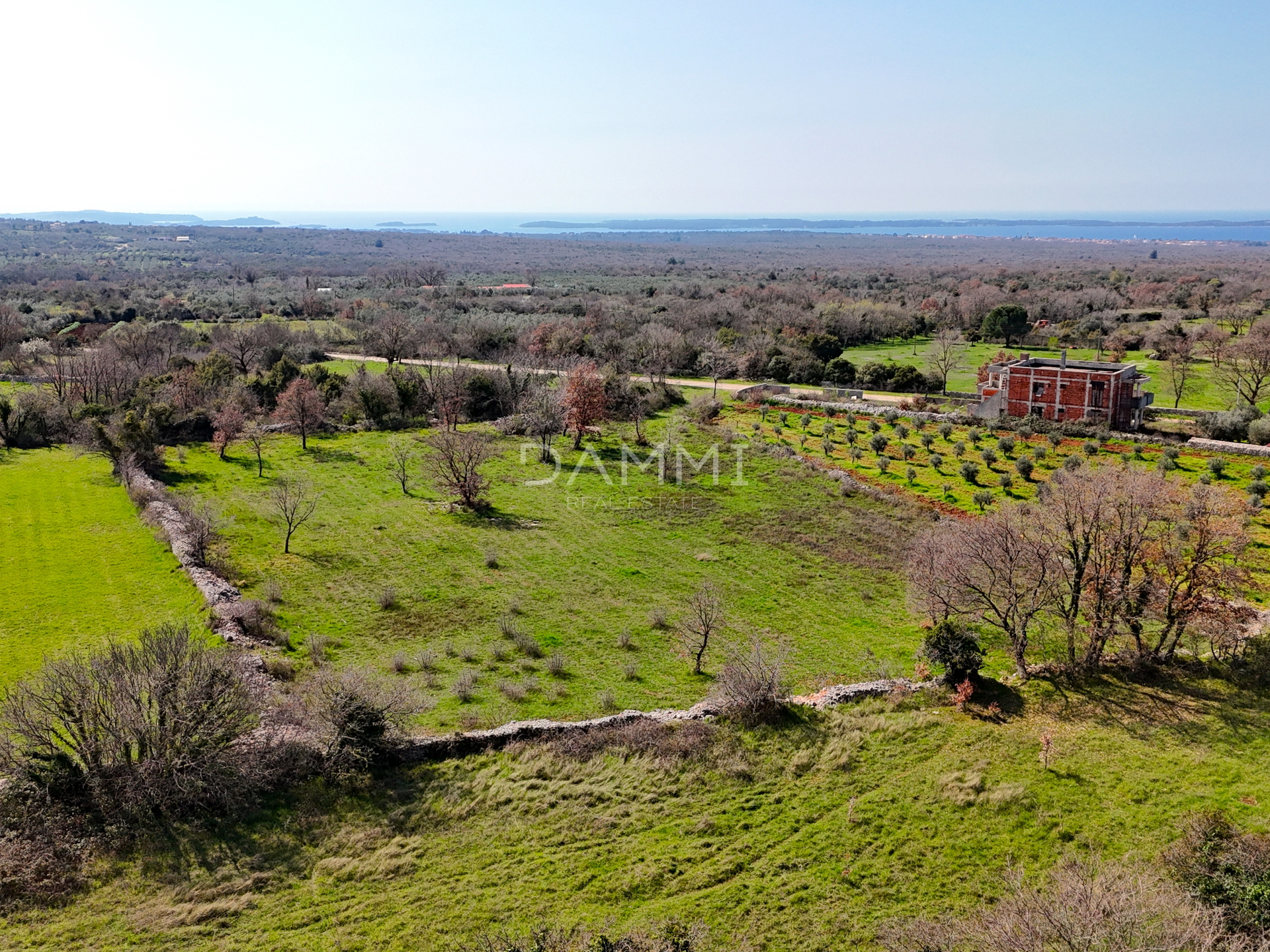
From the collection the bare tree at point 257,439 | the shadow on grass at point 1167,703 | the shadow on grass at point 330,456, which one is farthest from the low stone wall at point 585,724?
the shadow on grass at point 330,456

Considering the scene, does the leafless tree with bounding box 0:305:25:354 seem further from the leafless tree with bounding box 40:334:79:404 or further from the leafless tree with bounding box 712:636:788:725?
the leafless tree with bounding box 712:636:788:725

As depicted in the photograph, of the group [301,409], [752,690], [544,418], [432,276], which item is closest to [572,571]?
[752,690]

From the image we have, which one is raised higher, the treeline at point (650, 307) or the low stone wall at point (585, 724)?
the treeline at point (650, 307)

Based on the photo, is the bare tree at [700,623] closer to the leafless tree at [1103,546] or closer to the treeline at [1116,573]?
the treeline at [1116,573]

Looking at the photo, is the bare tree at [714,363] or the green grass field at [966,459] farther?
the bare tree at [714,363]

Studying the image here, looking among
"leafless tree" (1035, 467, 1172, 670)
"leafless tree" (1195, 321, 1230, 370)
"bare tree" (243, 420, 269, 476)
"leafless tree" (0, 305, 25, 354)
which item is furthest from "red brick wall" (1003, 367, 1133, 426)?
"leafless tree" (0, 305, 25, 354)

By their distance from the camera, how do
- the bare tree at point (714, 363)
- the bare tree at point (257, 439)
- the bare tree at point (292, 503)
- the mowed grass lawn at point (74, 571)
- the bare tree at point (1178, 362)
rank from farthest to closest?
1. the bare tree at point (714, 363)
2. the bare tree at point (1178, 362)
3. the bare tree at point (257, 439)
4. the bare tree at point (292, 503)
5. the mowed grass lawn at point (74, 571)

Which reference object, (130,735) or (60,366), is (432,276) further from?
(130,735)
